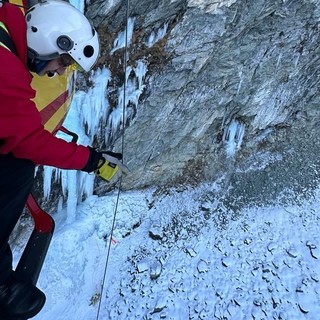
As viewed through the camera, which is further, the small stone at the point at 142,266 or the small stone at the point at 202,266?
the small stone at the point at 202,266

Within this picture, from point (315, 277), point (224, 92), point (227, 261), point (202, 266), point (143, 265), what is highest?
point (224, 92)

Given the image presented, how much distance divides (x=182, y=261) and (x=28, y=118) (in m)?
5.86

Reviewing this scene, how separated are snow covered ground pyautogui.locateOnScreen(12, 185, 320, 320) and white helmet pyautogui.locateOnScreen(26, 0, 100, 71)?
167 inches

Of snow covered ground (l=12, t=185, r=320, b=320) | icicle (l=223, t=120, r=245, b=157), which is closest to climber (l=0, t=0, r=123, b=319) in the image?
snow covered ground (l=12, t=185, r=320, b=320)

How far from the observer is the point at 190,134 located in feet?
25.2

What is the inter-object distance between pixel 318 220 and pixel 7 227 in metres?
7.39

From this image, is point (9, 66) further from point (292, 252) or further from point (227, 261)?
point (292, 252)

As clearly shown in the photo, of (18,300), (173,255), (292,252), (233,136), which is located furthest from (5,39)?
(292,252)

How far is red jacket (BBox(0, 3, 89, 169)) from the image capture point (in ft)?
6.28

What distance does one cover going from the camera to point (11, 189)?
7.49ft

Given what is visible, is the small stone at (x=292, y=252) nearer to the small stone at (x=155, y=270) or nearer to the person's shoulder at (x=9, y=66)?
the small stone at (x=155, y=270)

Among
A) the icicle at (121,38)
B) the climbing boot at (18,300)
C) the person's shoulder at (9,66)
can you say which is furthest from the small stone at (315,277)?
the person's shoulder at (9,66)

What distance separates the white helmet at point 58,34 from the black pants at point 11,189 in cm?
84

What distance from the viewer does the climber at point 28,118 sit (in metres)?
1.98
